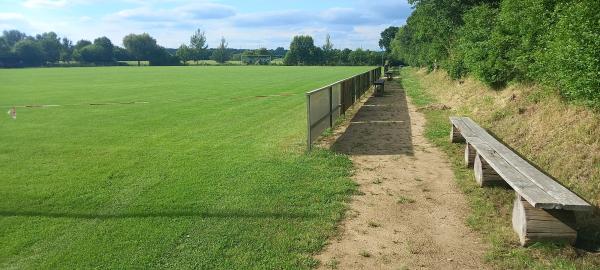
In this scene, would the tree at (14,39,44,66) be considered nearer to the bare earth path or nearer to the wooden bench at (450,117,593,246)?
the bare earth path

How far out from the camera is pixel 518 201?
4.43 metres

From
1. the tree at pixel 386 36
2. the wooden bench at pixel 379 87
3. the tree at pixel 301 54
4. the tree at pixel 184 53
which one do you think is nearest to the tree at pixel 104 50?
the tree at pixel 184 53

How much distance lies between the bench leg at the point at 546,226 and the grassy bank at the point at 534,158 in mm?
76

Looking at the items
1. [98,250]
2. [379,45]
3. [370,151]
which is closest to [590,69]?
[370,151]

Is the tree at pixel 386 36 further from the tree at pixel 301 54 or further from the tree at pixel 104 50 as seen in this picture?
the tree at pixel 104 50

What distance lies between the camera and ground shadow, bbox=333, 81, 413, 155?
344 inches

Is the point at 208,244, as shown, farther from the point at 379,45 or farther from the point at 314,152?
the point at 379,45

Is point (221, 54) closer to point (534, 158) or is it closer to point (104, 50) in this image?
point (104, 50)

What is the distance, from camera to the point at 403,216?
511cm

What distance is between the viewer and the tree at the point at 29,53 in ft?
388

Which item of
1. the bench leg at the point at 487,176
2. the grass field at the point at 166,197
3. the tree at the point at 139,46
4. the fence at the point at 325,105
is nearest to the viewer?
the grass field at the point at 166,197

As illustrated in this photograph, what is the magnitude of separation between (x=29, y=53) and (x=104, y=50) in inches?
737

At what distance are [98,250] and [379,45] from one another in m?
141

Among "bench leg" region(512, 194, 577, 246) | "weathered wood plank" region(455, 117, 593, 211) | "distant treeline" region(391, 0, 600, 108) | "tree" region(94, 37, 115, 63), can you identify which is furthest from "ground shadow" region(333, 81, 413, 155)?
"tree" region(94, 37, 115, 63)
